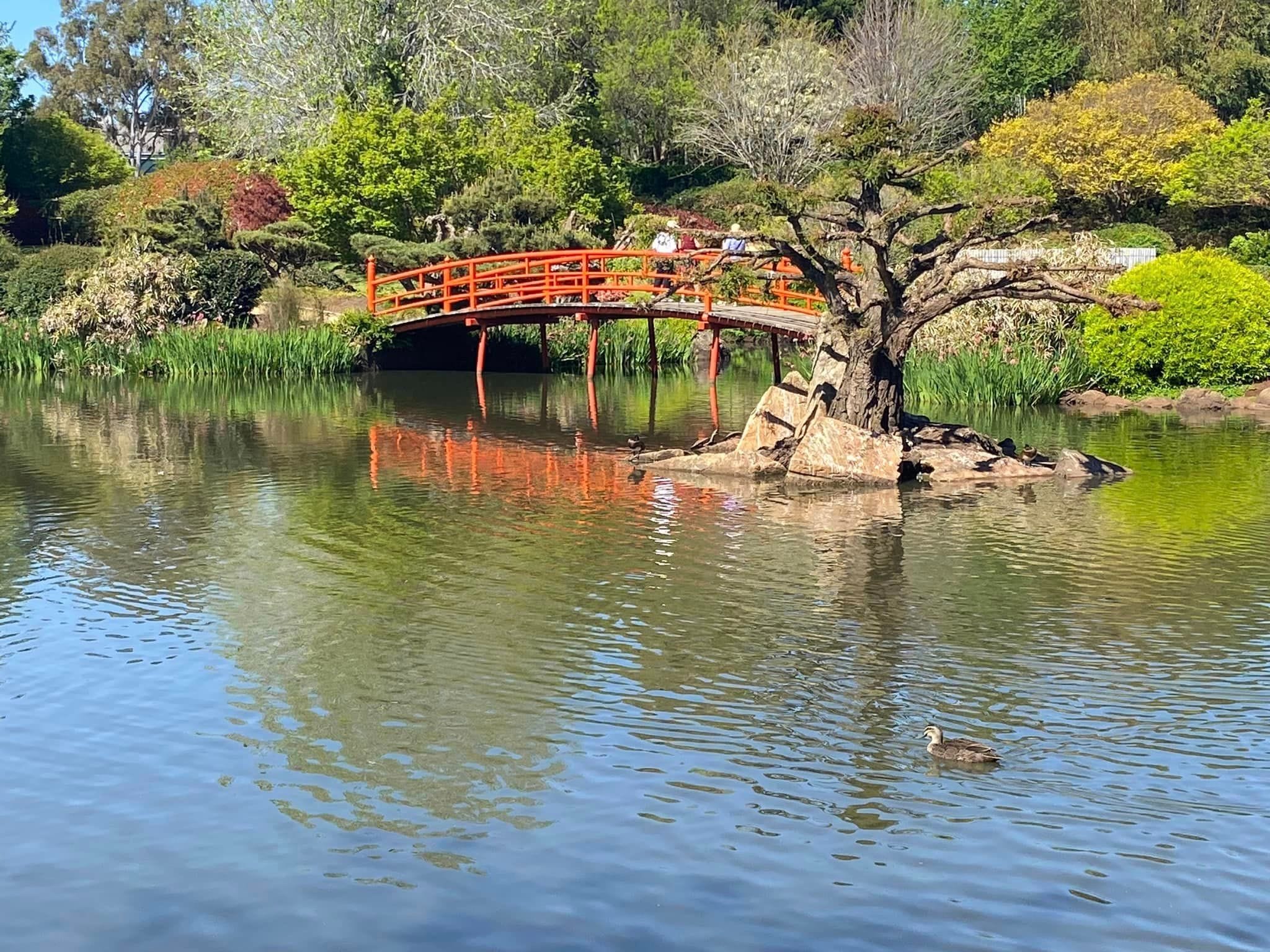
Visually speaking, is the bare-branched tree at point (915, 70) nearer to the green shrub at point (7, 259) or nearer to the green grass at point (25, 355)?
the green shrub at point (7, 259)

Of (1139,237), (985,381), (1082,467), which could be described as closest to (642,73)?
(1139,237)

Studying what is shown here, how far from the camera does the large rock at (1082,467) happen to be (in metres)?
18.8

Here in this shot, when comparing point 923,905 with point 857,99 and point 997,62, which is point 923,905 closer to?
point 857,99

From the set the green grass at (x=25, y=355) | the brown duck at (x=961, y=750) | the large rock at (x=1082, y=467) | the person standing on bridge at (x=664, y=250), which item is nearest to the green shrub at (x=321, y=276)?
the green grass at (x=25, y=355)

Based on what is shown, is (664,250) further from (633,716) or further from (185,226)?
(633,716)

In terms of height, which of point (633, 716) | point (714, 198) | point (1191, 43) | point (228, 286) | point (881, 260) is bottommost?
point (633, 716)

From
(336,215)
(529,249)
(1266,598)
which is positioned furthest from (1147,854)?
(336,215)

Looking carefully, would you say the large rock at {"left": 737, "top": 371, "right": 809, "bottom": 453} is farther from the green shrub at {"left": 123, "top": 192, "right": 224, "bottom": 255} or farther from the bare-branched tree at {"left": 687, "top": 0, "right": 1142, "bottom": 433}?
the green shrub at {"left": 123, "top": 192, "right": 224, "bottom": 255}

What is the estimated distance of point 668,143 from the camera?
59.9 m

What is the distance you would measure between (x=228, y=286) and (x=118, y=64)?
5527 centimetres

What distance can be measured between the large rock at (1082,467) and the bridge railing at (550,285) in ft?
21.6

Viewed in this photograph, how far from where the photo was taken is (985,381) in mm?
26203

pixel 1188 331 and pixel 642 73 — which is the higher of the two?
pixel 642 73

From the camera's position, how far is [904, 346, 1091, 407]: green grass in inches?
1030
